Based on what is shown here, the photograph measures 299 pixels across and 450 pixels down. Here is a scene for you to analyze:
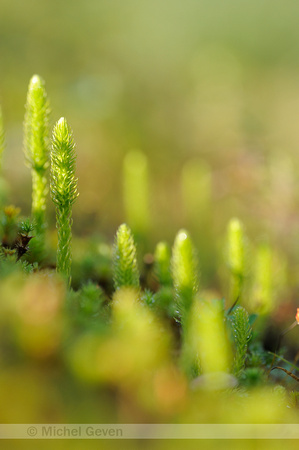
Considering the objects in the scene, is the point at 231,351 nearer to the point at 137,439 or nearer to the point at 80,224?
the point at 137,439

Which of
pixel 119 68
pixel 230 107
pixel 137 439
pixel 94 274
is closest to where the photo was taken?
pixel 137 439

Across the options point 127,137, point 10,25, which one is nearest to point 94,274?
point 127,137

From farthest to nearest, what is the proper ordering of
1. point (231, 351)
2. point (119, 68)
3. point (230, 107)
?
point (119, 68)
point (230, 107)
point (231, 351)

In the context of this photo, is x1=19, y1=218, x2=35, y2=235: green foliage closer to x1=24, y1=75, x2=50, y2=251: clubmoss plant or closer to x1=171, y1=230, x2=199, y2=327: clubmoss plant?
x1=24, y1=75, x2=50, y2=251: clubmoss plant

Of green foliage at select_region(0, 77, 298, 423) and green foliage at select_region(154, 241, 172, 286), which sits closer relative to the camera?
green foliage at select_region(0, 77, 298, 423)

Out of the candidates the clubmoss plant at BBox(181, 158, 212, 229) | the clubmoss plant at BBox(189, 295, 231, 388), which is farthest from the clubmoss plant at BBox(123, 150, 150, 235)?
the clubmoss plant at BBox(189, 295, 231, 388)

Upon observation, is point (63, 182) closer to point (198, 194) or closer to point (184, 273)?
point (184, 273)
